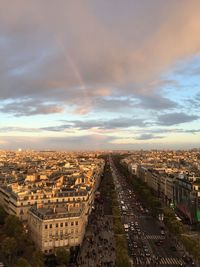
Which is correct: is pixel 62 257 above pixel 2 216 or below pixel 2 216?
below

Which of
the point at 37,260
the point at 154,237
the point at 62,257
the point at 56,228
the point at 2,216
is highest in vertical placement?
the point at 56,228

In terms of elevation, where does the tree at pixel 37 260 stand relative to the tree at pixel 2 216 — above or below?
below

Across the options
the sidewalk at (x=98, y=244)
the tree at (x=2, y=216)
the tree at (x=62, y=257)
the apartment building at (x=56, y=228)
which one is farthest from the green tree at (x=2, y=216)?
the tree at (x=62, y=257)

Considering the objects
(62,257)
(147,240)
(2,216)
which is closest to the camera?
(62,257)

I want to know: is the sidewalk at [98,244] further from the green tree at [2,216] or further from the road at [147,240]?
the green tree at [2,216]

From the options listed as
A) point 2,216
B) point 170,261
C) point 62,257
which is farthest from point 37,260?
point 2,216

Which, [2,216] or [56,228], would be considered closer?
[56,228]

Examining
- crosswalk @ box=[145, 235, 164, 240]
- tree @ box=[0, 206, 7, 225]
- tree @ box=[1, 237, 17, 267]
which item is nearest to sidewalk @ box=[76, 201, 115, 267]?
crosswalk @ box=[145, 235, 164, 240]

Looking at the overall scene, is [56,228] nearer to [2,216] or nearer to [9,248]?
[9,248]

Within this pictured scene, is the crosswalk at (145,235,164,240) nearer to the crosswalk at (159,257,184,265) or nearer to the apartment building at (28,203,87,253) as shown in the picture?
the crosswalk at (159,257,184,265)
